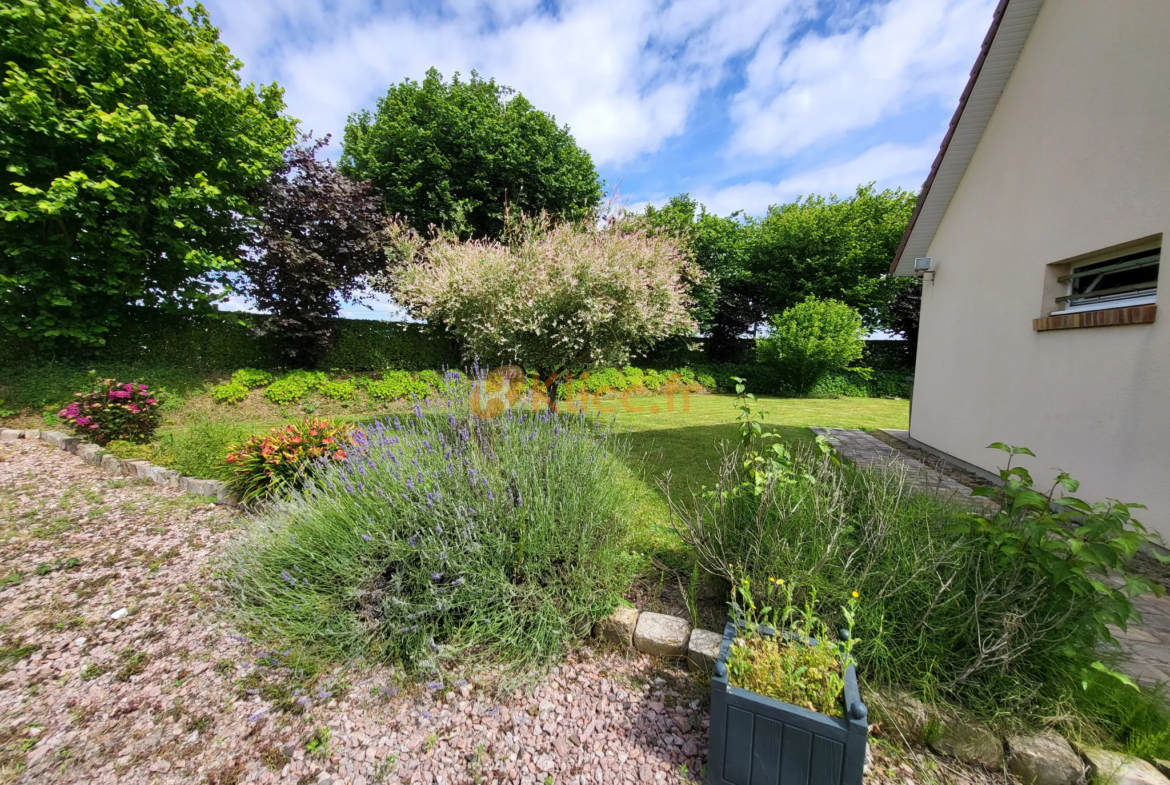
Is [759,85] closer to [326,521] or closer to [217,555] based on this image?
[326,521]

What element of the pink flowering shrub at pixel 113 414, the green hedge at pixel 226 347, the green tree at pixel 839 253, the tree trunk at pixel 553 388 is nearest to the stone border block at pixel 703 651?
the tree trunk at pixel 553 388

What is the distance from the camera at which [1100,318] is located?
11.1ft

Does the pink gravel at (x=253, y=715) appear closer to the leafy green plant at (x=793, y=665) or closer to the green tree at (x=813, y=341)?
the leafy green plant at (x=793, y=665)

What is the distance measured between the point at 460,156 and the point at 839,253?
15.0 m

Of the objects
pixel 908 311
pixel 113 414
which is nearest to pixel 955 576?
pixel 113 414

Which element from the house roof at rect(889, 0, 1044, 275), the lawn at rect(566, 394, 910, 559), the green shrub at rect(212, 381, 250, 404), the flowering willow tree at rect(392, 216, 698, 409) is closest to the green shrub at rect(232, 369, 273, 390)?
the green shrub at rect(212, 381, 250, 404)

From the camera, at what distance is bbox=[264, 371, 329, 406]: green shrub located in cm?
889

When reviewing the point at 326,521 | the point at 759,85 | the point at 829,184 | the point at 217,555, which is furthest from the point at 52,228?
the point at 829,184

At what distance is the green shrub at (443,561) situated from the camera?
6.62 ft

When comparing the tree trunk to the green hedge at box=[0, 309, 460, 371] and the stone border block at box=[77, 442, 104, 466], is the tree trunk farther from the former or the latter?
the stone border block at box=[77, 442, 104, 466]

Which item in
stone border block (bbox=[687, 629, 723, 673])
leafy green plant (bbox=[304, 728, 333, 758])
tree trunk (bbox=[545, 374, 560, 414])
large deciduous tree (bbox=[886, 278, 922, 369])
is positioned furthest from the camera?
large deciduous tree (bbox=[886, 278, 922, 369])

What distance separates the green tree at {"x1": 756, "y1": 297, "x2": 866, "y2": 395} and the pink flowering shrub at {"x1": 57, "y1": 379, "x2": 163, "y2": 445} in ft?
52.7

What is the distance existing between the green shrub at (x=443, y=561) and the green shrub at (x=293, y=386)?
7.63 meters

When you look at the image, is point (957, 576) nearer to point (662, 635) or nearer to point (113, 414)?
point (662, 635)
